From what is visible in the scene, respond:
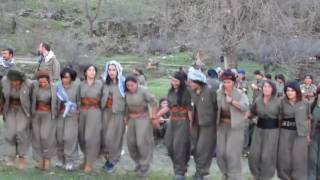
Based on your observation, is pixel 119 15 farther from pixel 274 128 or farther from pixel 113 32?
pixel 274 128

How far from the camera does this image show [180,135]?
27.8ft

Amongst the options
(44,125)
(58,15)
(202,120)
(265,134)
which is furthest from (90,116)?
(58,15)

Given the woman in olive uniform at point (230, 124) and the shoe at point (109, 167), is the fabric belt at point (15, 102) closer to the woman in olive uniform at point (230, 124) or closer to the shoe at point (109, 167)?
the shoe at point (109, 167)

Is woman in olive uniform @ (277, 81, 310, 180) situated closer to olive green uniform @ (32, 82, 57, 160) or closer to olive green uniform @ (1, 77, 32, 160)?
olive green uniform @ (32, 82, 57, 160)

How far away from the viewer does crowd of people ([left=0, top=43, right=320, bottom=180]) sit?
8.12m

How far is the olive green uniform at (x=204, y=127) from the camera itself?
27.2ft

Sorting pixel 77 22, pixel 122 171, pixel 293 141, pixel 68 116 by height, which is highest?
pixel 77 22

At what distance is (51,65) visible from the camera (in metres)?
9.68

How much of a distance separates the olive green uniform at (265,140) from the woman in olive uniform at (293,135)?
9 cm

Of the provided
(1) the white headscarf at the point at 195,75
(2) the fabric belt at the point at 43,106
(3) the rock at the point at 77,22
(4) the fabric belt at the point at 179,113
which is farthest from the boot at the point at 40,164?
(3) the rock at the point at 77,22

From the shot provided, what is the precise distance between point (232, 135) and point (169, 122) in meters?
1.07

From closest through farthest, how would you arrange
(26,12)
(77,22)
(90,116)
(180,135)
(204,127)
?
(204,127)
(180,135)
(90,116)
(77,22)
(26,12)

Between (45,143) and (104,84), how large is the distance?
1241 mm

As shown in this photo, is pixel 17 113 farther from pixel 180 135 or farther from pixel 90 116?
pixel 180 135
